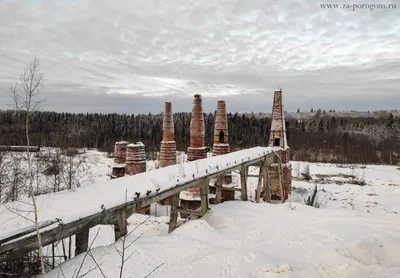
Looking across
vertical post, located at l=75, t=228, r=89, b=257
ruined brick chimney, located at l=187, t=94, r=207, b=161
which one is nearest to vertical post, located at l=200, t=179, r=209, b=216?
vertical post, located at l=75, t=228, r=89, b=257

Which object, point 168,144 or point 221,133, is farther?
point 221,133

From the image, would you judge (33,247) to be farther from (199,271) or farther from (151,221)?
(151,221)

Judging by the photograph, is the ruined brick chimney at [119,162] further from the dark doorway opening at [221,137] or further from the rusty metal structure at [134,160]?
the dark doorway opening at [221,137]

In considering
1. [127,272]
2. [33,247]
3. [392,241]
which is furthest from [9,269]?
[392,241]

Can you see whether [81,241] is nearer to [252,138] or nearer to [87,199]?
[87,199]

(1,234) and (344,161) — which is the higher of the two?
(1,234)

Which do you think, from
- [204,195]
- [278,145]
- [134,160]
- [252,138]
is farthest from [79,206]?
[252,138]

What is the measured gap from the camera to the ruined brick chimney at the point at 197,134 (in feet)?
40.3

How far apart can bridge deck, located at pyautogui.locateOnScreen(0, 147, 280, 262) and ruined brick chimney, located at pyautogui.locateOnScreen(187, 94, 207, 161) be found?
512 centimetres

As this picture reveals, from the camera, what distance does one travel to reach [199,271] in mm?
3676

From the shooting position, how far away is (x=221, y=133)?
520 inches

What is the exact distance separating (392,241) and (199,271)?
3672 millimetres

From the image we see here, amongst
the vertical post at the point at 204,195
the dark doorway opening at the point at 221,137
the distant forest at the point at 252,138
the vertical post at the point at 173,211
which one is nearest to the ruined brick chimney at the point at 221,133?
the dark doorway opening at the point at 221,137

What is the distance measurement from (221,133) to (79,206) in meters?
9.50
